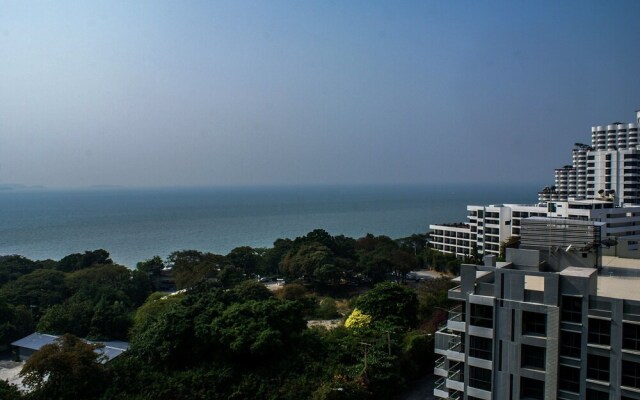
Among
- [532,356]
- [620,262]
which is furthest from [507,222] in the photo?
[532,356]

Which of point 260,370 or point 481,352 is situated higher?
point 481,352

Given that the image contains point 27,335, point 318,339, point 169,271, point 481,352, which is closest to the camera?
point 481,352

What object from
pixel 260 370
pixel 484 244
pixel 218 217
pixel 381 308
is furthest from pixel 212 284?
pixel 218 217

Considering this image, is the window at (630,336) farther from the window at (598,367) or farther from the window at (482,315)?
the window at (482,315)

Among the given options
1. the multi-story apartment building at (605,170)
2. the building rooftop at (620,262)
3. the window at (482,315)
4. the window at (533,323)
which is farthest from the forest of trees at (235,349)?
the multi-story apartment building at (605,170)

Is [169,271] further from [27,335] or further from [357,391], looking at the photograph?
[357,391]

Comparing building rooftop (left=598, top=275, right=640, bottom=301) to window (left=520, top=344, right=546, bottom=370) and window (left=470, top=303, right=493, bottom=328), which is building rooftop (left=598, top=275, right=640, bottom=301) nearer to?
window (left=520, top=344, right=546, bottom=370)
